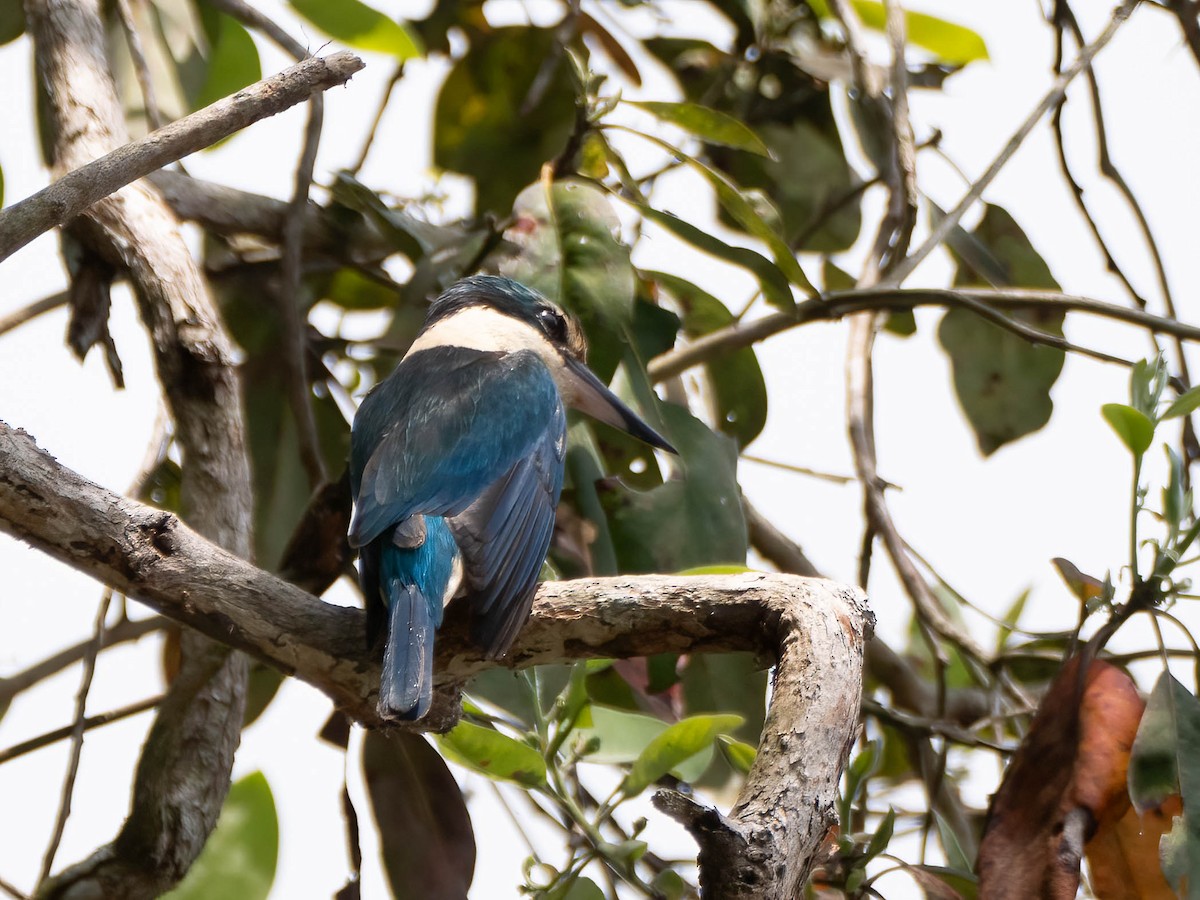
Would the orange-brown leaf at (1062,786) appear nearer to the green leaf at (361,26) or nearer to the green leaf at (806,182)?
the green leaf at (806,182)

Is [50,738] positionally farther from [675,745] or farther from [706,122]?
[706,122]

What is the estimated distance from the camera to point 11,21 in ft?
8.59

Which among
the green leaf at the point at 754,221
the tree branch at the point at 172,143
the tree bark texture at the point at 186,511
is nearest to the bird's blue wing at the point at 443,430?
the tree bark texture at the point at 186,511

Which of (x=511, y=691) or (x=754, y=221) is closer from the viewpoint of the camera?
(x=511, y=691)

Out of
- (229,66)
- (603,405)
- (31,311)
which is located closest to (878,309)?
(603,405)

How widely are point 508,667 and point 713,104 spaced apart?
195 cm

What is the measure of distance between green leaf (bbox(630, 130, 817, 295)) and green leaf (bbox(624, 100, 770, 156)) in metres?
0.11

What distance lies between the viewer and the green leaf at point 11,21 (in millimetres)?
2602

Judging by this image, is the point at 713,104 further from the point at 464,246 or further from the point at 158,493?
the point at 158,493

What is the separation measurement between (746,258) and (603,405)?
14.9 inches

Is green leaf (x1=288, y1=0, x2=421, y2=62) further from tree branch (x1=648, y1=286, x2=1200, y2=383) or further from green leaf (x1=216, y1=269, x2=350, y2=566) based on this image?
tree branch (x1=648, y1=286, x2=1200, y2=383)

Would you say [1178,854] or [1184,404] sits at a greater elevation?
[1184,404]

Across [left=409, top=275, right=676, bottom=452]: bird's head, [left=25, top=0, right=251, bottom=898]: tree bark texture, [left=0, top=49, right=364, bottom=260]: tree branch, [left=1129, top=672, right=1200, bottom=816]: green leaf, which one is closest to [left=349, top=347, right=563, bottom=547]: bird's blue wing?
[left=409, top=275, right=676, bottom=452]: bird's head

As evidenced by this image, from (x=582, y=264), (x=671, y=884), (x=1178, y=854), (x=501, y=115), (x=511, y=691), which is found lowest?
(x=671, y=884)
